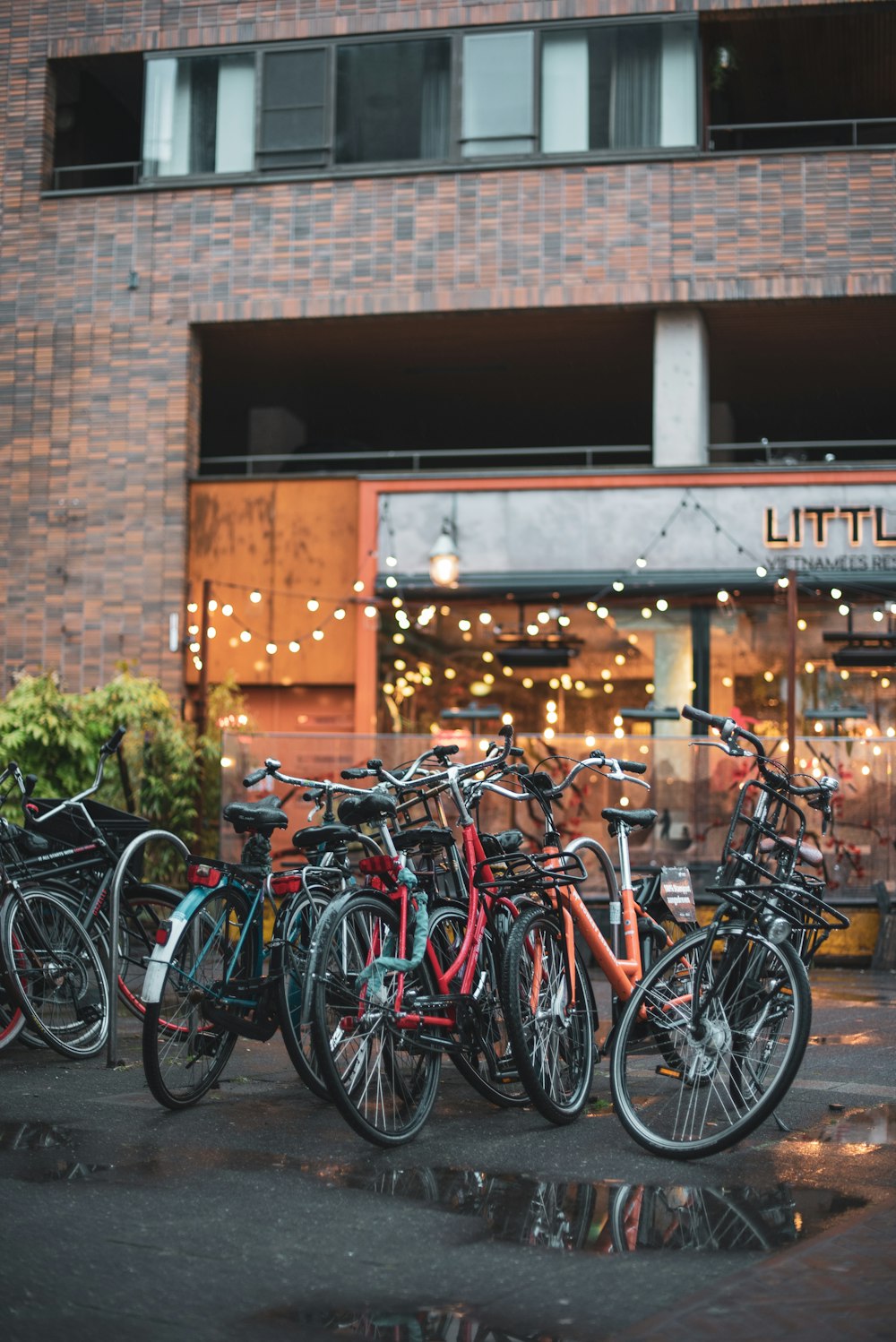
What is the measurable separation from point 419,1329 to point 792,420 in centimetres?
2127

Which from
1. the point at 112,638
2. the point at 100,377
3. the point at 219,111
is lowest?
the point at 112,638

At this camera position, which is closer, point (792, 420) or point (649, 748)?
point (649, 748)

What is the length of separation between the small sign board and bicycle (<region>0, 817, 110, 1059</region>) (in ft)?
8.44

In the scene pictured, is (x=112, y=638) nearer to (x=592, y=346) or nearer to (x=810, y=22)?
(x=592, y=346)

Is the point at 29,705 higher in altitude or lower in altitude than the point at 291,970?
higher

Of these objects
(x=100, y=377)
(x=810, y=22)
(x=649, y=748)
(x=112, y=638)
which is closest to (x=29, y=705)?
(x=649, y=748)

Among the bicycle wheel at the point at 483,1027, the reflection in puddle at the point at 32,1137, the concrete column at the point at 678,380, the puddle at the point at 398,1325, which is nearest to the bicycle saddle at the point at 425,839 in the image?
the bicycle wheel at the point at 483,1027

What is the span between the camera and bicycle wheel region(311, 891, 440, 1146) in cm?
525

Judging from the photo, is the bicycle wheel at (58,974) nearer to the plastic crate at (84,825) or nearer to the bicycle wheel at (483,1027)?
the plastic crate at (84,825)

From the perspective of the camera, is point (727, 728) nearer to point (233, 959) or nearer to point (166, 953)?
point (233, 959)

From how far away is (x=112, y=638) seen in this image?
19484 mm

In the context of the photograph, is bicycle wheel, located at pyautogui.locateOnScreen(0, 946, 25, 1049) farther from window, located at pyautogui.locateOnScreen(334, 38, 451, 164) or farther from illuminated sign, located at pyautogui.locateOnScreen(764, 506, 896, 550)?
window, located at pyautogui.locateOnScreen(334, 38, 451, 164)

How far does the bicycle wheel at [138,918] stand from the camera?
24.7 feet

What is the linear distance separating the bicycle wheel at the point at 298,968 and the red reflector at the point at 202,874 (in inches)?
12.0
